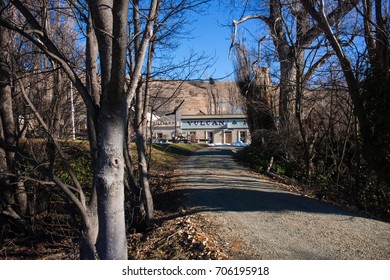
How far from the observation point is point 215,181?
12.8 meters

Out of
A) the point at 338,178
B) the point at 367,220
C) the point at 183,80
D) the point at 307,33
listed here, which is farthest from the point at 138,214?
the point at 307,33

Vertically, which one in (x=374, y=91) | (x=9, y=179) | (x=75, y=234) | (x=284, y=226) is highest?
(x=374, y=91)

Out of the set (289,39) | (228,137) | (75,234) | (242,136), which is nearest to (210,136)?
(228,137)

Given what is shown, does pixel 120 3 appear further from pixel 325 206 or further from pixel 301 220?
pixel 325 206

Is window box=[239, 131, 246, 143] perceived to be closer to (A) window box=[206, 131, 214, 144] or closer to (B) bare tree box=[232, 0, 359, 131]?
(A) window box=[206, 131, 214, 144]

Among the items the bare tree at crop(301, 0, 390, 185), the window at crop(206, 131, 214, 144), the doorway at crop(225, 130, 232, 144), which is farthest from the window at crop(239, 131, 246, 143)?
the bare tree at crop(301, 0, 390, 185)

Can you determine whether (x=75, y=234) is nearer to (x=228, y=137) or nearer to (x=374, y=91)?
(x=374, y=91)

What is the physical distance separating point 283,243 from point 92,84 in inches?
144

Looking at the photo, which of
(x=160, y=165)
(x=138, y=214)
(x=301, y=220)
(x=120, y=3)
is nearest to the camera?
(x=120, y=3)

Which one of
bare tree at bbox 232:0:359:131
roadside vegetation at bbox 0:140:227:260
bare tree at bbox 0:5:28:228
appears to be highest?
bare tree at bbox 232:0:359:131

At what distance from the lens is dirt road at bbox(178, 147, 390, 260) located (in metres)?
5.83

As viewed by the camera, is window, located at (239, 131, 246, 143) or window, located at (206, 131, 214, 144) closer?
window, located at (239, 131, 246, 143)

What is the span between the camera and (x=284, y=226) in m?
7.23

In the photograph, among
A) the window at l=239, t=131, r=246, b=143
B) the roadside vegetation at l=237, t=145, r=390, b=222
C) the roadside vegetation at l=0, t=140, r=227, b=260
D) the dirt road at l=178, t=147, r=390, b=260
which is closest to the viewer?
the dirt road at l=178, t=147, r=390, b=260
